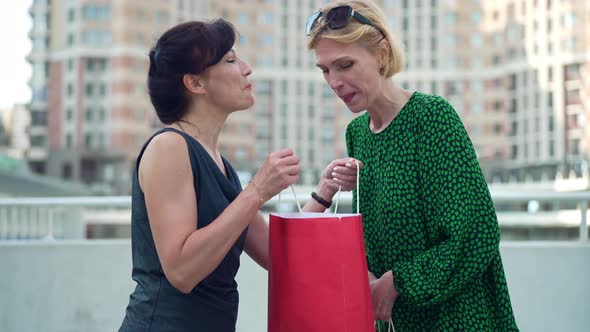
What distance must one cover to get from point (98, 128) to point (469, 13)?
113 ft

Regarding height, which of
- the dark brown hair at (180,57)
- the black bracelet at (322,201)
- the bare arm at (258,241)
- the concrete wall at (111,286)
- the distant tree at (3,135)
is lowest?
the concrete wall at (111,286)

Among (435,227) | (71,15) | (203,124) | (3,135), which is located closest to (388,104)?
(435,227)

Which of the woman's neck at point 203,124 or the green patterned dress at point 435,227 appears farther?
the woman's neck at point 203,124

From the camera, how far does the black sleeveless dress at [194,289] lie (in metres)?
1.87

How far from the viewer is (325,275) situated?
1818 mm

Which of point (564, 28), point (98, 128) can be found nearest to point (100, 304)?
Result: point (98, 128)

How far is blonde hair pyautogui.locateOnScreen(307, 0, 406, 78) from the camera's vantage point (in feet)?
6.52

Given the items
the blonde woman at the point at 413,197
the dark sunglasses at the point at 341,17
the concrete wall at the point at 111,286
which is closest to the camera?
the blonde woman at the point at 413,197

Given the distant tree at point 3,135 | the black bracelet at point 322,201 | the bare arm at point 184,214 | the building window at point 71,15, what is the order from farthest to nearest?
the distant tree at point 3,135
the building window at point 71,15
the black bracelet at point 322,201
the bare arm at point 184,214

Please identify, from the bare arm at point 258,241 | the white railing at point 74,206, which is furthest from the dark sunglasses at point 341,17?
the white railing at point 74,206

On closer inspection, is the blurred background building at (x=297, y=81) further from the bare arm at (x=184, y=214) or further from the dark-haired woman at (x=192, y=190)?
the bare arm at (x=184, y=214)

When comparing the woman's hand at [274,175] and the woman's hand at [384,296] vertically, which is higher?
the woman's hand at [274,175]

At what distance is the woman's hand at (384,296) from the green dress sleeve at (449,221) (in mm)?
20

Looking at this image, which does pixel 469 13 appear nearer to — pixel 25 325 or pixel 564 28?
pixel 564 28
